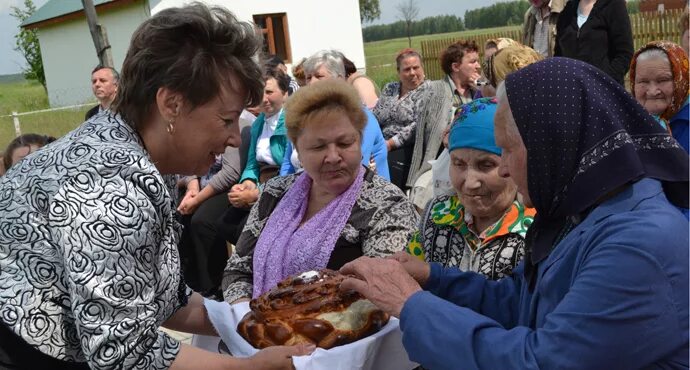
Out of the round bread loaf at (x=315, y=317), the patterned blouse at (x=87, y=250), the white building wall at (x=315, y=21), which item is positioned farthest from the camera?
the white building wall at (x=315, y=21)

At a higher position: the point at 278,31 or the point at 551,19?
the point at 278,31

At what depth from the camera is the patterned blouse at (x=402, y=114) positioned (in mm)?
6133

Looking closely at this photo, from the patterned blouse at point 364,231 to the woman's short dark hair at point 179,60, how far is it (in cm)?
121

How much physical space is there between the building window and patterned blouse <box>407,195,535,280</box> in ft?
72.5

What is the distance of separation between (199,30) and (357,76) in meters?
5.34

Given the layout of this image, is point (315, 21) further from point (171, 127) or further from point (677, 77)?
point (171, 127)

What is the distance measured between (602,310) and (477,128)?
1.20 m

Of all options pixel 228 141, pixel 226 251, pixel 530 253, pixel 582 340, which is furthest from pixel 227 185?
pixel 582 340

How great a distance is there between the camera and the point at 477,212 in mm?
2531

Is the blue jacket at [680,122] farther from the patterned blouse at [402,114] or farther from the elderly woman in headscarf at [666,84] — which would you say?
the patterned blouse at [402,114]

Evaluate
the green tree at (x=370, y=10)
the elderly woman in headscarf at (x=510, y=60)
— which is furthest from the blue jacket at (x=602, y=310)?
the green tree at (x=370, y=10)

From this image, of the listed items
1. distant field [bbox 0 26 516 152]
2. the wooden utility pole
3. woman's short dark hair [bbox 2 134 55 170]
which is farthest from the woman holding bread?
distant field [bbox 0 26 516 152]

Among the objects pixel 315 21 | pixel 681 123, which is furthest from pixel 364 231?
pixel 315 21

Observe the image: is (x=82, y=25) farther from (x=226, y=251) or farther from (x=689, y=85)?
(x=689, y=85)
